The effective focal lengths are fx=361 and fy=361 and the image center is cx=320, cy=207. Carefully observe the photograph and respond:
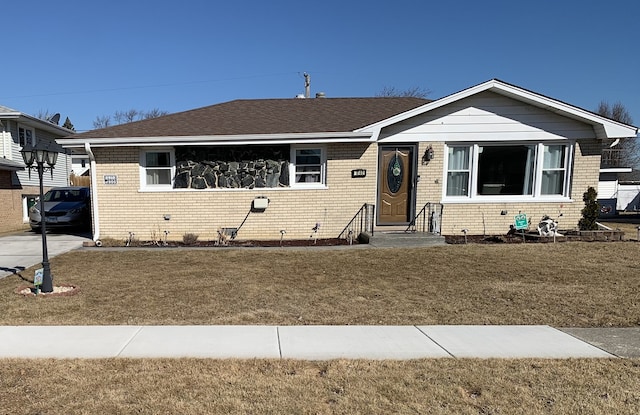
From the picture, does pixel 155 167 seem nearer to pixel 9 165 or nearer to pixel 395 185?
pixel 395 185

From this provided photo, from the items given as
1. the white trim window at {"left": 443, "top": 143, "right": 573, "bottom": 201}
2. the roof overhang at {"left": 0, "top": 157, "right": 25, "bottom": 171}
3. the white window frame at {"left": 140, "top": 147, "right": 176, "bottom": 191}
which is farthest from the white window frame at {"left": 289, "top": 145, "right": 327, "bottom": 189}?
the roof overhang at {"left": 0, "top": 157, "right": 25, "bottom": 171}

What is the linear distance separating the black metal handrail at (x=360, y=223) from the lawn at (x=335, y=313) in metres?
1.53

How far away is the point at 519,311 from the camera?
4934mm

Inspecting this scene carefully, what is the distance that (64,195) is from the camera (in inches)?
547

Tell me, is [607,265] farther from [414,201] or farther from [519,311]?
[414,201]

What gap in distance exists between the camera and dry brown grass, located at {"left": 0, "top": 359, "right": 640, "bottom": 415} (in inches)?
106

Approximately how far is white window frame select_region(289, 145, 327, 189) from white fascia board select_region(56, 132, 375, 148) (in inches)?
20.4

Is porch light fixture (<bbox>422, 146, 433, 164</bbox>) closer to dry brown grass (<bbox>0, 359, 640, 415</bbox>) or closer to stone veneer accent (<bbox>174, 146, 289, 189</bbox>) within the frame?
stone veneer accent (<bbox>174, 146, 289, 189</bbox>)

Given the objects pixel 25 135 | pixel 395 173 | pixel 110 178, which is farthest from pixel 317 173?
pixel 25 135

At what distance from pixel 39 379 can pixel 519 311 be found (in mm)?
Result: 5442

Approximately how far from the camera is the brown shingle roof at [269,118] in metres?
10.1

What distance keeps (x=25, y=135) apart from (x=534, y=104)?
21417 mm

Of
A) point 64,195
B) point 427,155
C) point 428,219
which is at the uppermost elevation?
point 427,155

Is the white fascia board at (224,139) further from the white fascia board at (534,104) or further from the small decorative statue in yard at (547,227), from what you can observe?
the small decorative statue in yard at (547,227)
